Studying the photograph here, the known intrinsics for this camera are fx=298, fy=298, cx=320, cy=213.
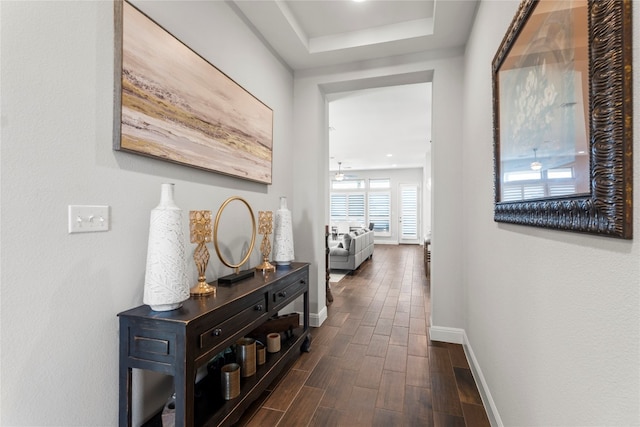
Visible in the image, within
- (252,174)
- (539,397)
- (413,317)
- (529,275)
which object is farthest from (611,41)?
(413,317)

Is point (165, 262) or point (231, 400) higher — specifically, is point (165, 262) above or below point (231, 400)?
above

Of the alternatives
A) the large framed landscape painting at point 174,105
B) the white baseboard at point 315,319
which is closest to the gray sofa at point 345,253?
the white baseboard at point 315,319

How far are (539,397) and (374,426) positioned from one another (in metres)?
0.95

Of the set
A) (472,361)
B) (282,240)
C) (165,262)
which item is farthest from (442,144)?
(165,262)

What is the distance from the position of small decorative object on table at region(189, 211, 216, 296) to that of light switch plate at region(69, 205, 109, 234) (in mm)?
397

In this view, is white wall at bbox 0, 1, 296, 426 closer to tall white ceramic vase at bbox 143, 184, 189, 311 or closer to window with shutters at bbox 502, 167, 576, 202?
tall white ceramic vase at bbox 143, 184, 189, 311

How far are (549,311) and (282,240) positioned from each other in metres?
1.86

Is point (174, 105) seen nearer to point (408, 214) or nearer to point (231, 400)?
point (231, 400)

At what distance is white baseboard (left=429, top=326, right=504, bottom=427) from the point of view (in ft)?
5.47

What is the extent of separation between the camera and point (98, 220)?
1292 mm

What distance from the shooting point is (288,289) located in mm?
2270

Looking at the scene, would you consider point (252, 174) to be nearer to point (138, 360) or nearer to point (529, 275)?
point (138, 360)

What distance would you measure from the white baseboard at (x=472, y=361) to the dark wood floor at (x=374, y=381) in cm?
5

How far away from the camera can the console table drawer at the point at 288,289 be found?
2051mm
